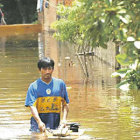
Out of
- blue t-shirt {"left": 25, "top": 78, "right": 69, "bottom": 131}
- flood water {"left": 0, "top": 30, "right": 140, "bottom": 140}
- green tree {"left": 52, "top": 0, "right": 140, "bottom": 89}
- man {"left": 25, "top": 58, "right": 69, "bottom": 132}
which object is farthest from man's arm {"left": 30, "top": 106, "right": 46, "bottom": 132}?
green tree {"left": 52, "top": 0, "right": 140, "bottom": 89}

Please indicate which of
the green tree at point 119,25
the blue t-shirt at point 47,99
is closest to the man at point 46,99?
the blue t-shirt at point 47,99

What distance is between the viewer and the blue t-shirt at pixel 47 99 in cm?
960

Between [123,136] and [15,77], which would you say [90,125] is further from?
[15,77]

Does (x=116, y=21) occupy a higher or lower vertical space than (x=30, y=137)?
higher

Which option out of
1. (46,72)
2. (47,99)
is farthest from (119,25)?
(47,99)

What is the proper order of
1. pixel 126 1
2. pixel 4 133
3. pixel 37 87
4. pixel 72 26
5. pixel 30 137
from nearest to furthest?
pixel 126 1
pixel 37 87
pixel 30 137
pixel 4 133
pixel 72 26

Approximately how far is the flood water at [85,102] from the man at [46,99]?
74 cm

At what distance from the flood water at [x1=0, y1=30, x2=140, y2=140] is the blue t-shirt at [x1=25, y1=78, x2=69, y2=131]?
74cm

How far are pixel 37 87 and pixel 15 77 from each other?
11.7 m

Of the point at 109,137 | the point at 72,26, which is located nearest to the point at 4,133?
the point at 109,137

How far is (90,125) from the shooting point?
486 inches

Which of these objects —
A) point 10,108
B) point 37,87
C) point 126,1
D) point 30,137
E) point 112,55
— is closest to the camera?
point 126,1

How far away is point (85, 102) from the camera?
51.0ft

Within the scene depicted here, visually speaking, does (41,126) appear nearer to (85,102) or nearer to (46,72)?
(46,72)
